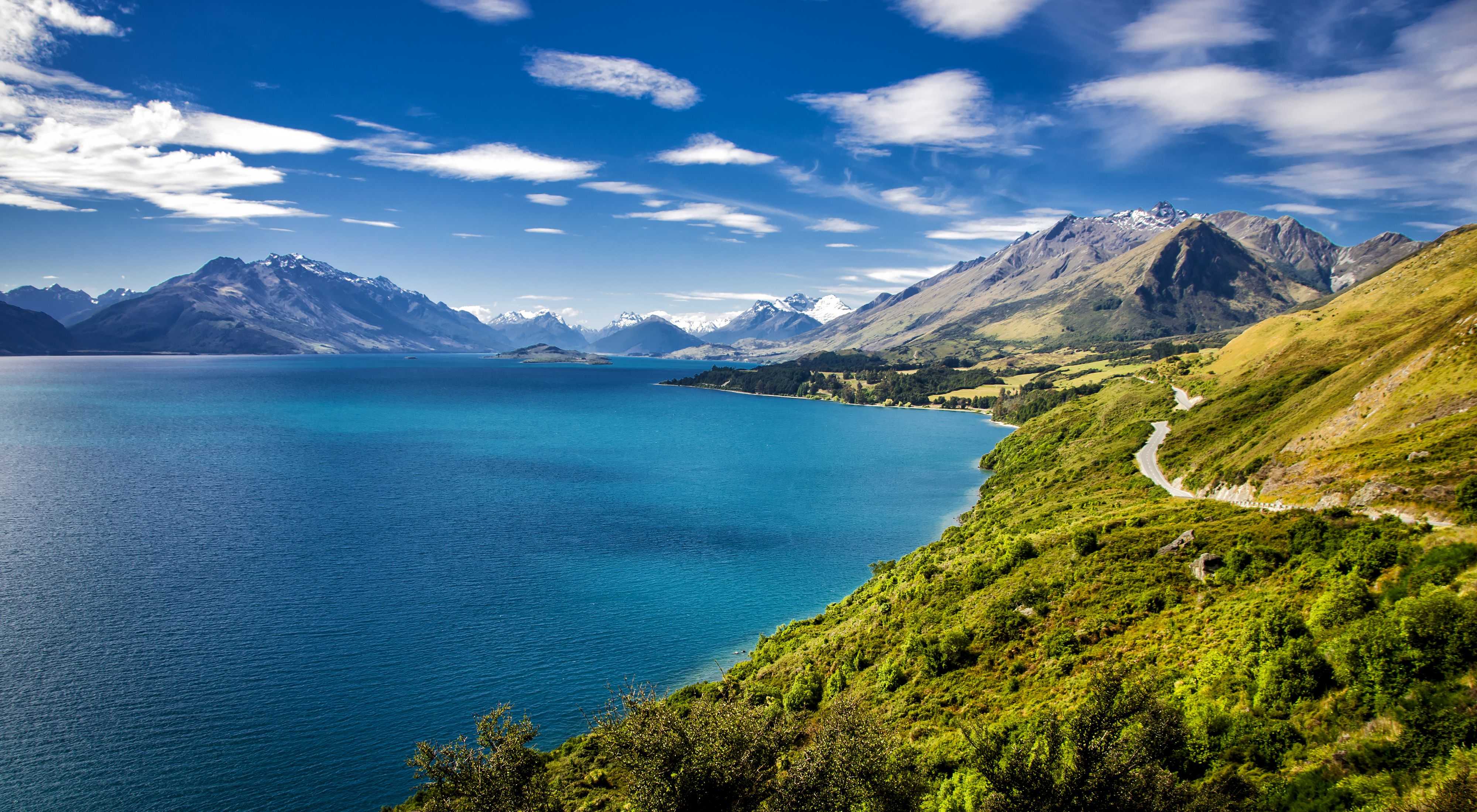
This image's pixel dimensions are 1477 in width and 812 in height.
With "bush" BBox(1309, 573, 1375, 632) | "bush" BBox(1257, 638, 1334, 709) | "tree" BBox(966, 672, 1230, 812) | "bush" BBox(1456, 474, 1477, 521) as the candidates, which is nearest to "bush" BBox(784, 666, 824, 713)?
"tree" BBox(966, 672, 1230, 812)

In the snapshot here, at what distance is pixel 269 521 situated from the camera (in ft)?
299

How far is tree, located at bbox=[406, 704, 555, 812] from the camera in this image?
28281 mm

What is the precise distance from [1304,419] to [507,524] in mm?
91303

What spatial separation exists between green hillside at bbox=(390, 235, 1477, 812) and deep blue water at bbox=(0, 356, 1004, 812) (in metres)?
10.5

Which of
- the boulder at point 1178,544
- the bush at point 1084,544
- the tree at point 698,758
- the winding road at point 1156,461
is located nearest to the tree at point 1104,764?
the tree at point 698,758

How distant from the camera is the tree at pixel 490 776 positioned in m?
28.3

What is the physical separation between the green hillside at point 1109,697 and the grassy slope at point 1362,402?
6.65 ft

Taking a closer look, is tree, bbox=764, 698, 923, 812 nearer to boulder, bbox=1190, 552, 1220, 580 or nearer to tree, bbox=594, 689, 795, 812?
tree, bbox=594, 689, 795, 812

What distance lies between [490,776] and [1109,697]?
25.0m

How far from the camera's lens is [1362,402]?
5441 centimetres

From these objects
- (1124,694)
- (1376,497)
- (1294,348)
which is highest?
(1294,348)

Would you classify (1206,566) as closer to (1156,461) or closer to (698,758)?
(698,758)

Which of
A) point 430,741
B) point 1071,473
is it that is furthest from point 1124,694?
point 1071,473

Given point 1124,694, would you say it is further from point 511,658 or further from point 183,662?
point 183,662
